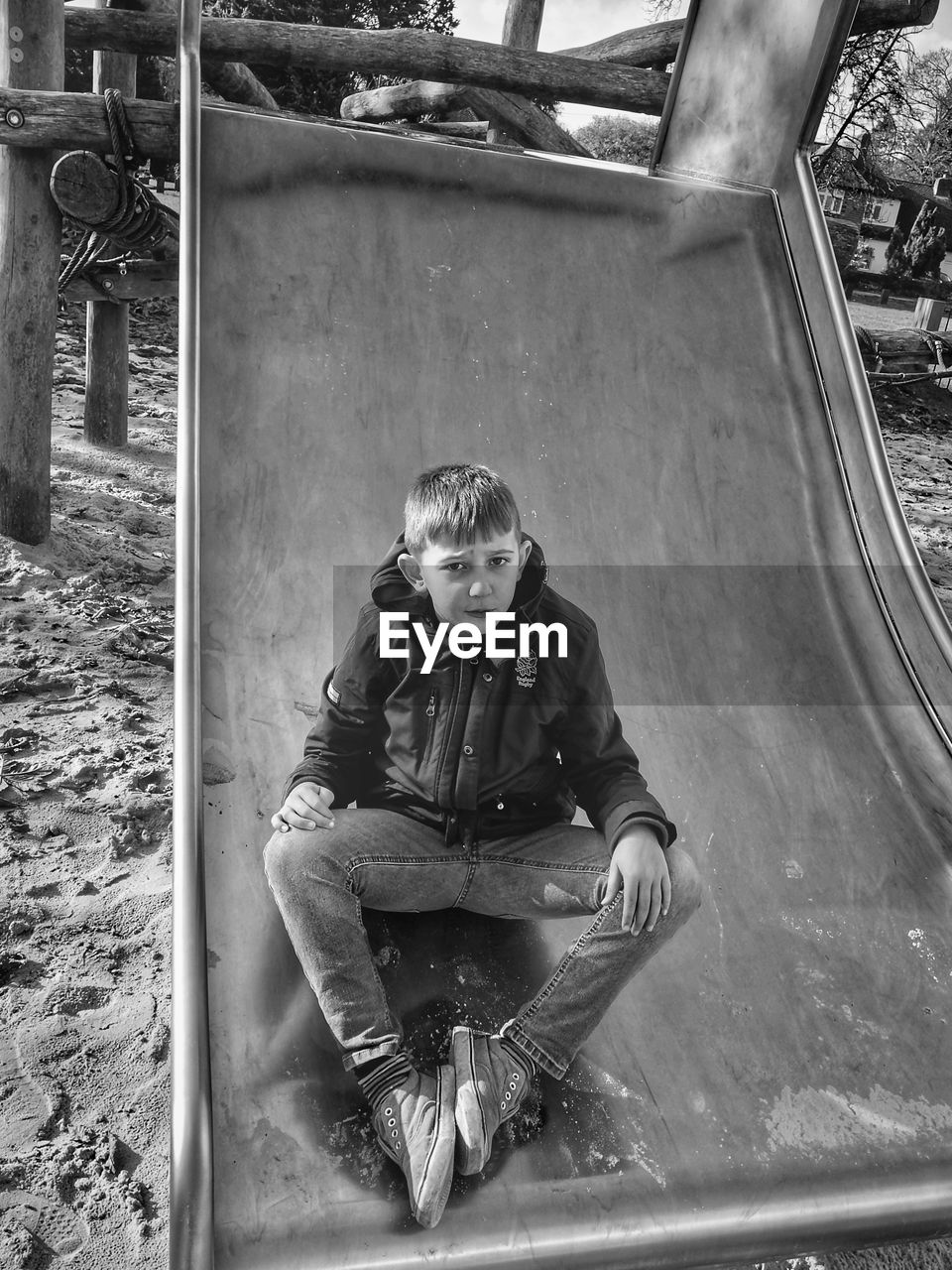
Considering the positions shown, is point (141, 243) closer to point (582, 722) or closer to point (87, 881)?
point (87, 881)

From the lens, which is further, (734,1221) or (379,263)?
(379,263)

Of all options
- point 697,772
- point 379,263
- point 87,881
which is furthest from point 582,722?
point 379,263

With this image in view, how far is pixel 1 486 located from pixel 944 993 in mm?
3000

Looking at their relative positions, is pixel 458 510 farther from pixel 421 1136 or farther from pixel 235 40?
pixel 235 40

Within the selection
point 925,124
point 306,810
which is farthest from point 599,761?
point 925,124

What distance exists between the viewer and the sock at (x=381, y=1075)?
4.42 ft

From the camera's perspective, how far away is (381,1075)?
4.45 feet

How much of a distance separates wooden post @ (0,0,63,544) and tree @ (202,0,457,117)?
28.7 ft

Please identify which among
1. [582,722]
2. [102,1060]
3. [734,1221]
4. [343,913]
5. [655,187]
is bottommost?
[102,1060]

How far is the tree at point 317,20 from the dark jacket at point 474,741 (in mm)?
11202

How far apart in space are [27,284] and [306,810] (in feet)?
8.22

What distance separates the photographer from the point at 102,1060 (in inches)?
67.9

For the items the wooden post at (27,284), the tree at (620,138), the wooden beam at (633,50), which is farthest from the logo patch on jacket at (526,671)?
the tree at (620,138)

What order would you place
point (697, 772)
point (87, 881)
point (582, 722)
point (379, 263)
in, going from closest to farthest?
point (582, 722) < point (697, 772) < point (87, 881) < point (379, 263)
